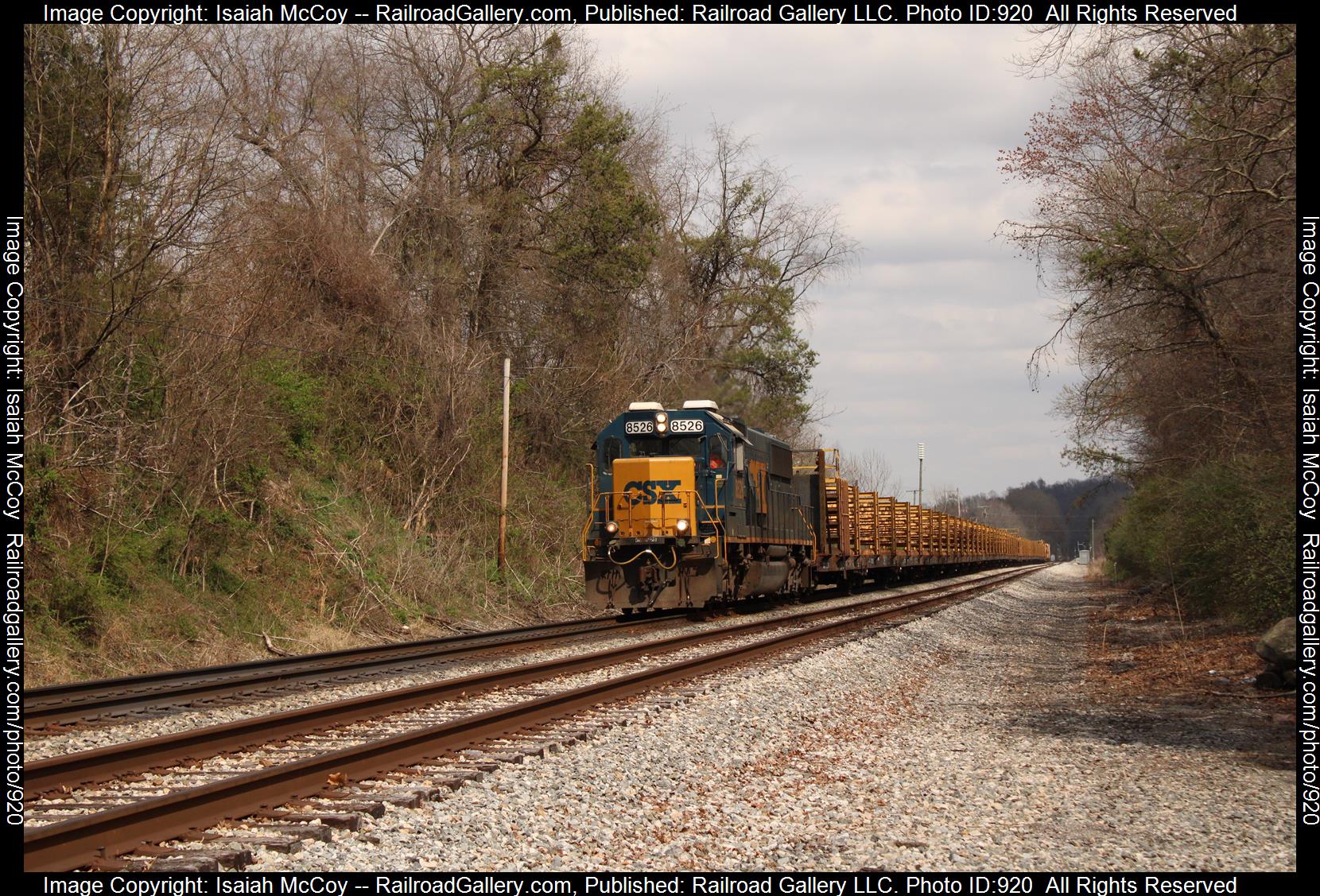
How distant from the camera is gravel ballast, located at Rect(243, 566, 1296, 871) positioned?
5164mm

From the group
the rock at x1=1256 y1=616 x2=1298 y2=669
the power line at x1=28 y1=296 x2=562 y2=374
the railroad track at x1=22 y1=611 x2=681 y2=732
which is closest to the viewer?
the railroad track at x1=22 y1=611 x2=681 y2=732

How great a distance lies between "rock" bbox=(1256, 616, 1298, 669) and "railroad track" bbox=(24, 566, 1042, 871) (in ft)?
17.8

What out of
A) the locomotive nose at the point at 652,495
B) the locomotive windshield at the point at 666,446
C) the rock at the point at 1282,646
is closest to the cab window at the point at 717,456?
the locomotive windshield at the point at 666,446

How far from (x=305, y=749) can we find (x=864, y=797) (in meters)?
3.77

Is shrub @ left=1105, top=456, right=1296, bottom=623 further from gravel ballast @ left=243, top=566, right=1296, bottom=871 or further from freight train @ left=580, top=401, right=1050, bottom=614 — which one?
freight train @ left=580, top=401, right=1050, bottom=614

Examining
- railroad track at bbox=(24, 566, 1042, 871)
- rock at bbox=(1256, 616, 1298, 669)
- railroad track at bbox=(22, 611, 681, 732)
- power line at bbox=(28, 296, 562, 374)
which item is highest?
power line at bbox=(28, 296, 562, 374)

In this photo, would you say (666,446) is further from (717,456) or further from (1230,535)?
(1230,535)

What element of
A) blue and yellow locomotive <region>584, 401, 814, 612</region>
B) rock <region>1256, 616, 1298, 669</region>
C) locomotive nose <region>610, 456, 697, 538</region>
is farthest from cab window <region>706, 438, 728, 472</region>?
rock <region>1256, 616, 1298, 669</region>

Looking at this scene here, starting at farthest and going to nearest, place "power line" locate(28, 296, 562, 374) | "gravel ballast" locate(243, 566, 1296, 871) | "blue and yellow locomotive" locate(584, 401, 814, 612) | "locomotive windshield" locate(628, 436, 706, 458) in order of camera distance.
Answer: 1. "locomotive windshield" locate(628, 436, 706, 458)
2. "blue and yellow locomotive" locate(584, 401, 814, 612)
3. "power line" locate(28, 296, 562, 374)
4. "gravel ballast" locate(243, 566, 1296, 871)

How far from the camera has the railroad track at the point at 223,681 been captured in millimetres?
8914

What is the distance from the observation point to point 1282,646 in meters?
9.98

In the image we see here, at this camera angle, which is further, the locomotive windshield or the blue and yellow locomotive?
the locomotive windshield

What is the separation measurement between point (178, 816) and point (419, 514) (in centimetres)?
1663
